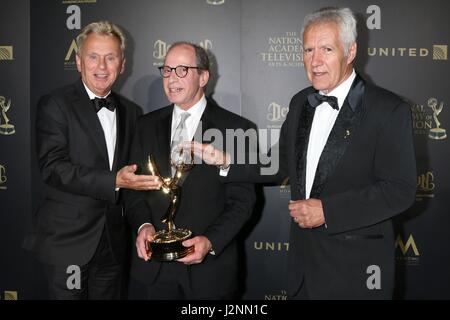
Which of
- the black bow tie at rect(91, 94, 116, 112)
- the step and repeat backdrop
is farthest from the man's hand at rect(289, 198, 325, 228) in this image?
the step and repeat backdrop

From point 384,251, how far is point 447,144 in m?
1.85

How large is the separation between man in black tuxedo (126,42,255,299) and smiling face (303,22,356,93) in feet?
1.81

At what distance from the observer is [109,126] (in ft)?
9.47

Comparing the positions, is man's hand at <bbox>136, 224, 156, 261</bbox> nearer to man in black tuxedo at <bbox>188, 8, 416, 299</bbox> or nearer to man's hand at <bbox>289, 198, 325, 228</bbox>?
man in black tuxedo at <bbox>188, 8, 416, 299</bbox>

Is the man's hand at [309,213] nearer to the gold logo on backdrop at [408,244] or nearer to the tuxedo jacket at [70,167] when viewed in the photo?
the tuxedo jacket at [70,167]

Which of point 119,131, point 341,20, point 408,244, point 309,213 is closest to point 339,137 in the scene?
point 309,213

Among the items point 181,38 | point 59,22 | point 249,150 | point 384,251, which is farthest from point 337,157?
point 59,22

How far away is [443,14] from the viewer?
3.64 meters

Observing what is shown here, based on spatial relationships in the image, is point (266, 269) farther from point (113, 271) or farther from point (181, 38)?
point (181, 38)

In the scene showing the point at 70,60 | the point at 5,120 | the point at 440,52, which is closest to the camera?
the point at 440,52

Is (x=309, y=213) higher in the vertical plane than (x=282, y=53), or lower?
lower

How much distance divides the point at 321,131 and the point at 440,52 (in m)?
1.94

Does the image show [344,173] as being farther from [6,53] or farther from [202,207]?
[6,53]

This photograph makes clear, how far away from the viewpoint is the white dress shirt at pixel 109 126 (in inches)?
112
